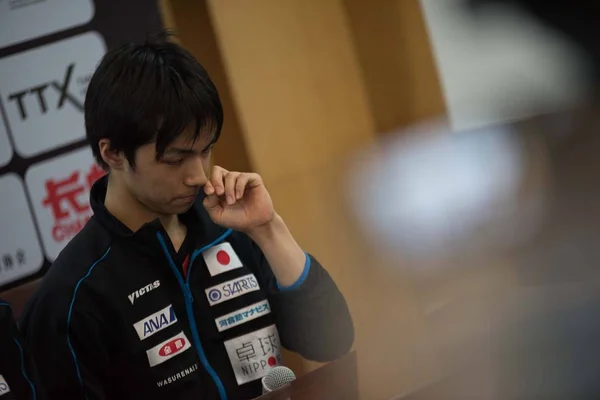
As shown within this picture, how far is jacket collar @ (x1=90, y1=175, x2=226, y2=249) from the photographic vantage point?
1.06 m

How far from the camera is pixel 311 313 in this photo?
1.11 meters

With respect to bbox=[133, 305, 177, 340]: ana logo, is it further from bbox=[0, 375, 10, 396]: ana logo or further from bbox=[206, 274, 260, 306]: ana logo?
bbox=[0, 375, 10, 396]: ana logo

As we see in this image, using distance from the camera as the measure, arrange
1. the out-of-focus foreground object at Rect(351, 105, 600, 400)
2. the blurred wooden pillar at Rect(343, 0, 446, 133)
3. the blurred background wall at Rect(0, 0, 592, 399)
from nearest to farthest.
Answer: the out-of-focus foreground object at Rect(351, 105, 600, 400), the blurred background wall at Rect(0, 0, 592, 399), the blurred wooden pillar at Rect(343, 0, 446, 133)

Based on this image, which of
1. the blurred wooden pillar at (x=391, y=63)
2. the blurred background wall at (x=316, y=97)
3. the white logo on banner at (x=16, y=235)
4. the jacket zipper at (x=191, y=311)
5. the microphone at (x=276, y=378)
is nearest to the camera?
the microphone at (x=276, y=378)

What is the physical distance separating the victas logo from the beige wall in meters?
0.71

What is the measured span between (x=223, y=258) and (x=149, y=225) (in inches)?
5.2

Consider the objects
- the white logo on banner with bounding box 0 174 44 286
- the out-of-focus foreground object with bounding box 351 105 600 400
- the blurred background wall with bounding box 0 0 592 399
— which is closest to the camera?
the out-of-focus foreground object with bounding box 351 105 600 400

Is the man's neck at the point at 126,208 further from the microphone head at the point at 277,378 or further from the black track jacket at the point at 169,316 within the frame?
the microphone head at the point at 277,378

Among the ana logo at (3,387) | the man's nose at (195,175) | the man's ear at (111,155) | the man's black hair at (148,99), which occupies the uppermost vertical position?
the man's black hair at (148,99)

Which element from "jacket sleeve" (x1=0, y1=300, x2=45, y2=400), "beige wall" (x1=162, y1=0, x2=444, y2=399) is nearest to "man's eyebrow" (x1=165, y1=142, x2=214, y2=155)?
"jacket sleeve" (x1=0, y1=300, x2=45, y2=400)

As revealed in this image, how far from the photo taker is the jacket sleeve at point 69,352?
100cm

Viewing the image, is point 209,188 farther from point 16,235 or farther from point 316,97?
point 316,97

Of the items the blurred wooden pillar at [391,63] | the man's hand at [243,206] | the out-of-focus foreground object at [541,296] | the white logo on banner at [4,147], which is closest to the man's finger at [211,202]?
the man's hand at [243,206]

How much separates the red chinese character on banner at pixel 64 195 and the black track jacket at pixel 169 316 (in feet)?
1.54
